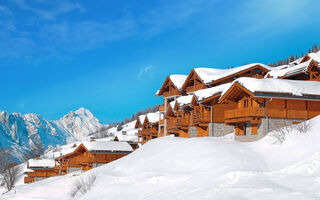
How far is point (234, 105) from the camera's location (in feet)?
A: 104

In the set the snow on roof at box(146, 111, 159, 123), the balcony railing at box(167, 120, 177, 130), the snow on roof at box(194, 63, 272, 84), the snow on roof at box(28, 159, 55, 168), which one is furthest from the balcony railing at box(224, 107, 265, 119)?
the snow on roof at box(28, 159, 55, 168)

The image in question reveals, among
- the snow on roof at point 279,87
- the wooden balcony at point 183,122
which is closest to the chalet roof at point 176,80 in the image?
the wooden balcony at point 183,122

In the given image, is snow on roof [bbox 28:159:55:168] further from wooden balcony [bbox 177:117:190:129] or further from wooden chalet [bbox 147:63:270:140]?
wooden balcony [bbox 177:117:190:129]

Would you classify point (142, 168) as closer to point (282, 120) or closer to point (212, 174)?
point (212, 174)

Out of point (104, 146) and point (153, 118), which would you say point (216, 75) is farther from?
point (104, 146)

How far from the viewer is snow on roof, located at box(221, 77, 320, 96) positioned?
2411 centimetres

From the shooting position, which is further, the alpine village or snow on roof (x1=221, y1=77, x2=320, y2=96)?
the alpine village

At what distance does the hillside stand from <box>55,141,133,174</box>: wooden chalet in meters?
24.6

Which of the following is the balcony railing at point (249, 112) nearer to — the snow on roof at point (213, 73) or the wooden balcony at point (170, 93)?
the snow on roof at point (213, 73)

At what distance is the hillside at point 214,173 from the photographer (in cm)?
1274

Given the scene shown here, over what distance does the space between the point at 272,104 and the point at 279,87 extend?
1.38 m

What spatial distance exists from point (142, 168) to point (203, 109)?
53.2 ft

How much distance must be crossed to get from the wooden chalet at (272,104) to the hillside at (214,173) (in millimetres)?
2980

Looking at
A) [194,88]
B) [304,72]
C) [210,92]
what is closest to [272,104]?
[304,72]
